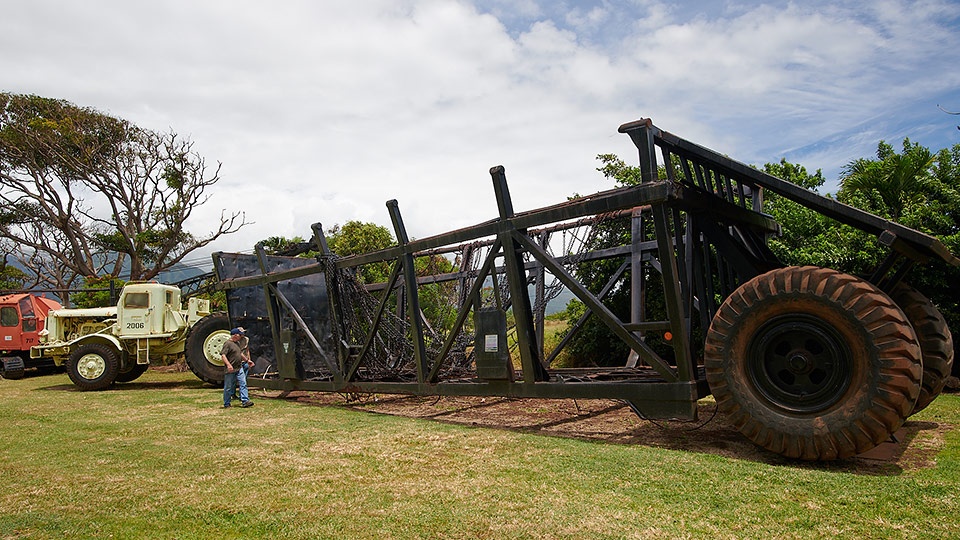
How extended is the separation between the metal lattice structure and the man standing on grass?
54cm

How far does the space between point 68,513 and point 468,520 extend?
2.82 m

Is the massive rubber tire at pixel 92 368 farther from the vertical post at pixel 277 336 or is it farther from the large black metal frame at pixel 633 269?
the vertical post at pixel 277 336

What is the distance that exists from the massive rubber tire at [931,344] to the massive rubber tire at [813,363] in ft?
5.35

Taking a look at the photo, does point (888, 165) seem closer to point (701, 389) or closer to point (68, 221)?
point (701, 389)

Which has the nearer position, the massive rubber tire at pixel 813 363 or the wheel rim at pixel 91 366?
the massive rubber tire at pixel 813 363

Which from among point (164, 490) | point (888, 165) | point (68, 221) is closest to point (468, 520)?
point (164, 490)

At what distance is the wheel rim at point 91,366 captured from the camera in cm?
1427

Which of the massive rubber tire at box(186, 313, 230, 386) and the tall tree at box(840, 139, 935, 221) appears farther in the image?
the massive rubber tire at box(186, 313, 230, 386)

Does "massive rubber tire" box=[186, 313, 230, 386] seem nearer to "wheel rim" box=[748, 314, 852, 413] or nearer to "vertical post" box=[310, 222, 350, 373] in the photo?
"vertical post" box=[310, 222, 350, 373]

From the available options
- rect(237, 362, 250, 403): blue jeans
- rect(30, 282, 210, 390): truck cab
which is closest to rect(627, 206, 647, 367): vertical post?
rect(237, 362, 250, 403): blue jeans

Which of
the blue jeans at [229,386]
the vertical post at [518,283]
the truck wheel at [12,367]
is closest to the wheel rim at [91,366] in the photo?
the truck wheel at [12,367]

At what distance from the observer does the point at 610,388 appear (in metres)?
6.28

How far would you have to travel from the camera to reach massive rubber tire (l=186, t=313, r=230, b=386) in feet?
46.5

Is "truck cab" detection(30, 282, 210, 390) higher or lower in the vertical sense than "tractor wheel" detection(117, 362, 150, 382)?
higher
